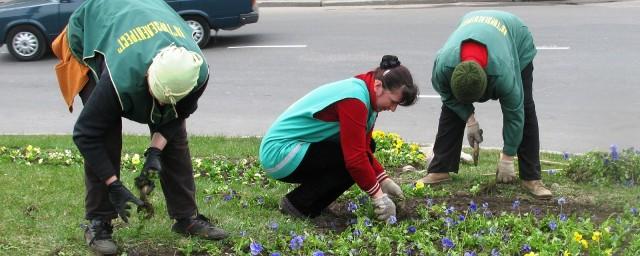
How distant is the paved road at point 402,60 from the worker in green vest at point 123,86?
149 inches

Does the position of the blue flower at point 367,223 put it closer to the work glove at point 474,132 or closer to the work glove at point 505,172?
the work glove at point 474,132

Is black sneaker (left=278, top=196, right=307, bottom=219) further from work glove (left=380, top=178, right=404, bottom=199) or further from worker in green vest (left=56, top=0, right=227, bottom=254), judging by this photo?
worker in green vest (left=56, top=0, right=227, bottom=254)

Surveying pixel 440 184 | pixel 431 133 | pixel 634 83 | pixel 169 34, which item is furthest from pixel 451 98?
pixel 634 83

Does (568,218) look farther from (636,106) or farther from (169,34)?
(636,106)

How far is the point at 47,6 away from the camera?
12.5 meters

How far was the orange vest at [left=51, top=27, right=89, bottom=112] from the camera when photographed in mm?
3922

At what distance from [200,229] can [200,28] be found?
8836 mm

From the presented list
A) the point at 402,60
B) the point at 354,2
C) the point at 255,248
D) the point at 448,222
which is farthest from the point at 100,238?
the point at 354,2

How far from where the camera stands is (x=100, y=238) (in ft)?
13.4

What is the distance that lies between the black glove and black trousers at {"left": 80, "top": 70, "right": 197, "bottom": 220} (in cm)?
19

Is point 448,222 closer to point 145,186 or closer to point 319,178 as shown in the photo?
point 319,178

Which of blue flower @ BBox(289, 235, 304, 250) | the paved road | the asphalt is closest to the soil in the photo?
blue flower @ BBox(289, 235, 304, 250)

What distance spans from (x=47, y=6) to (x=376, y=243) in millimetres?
9559

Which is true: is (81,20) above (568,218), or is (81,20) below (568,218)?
above
